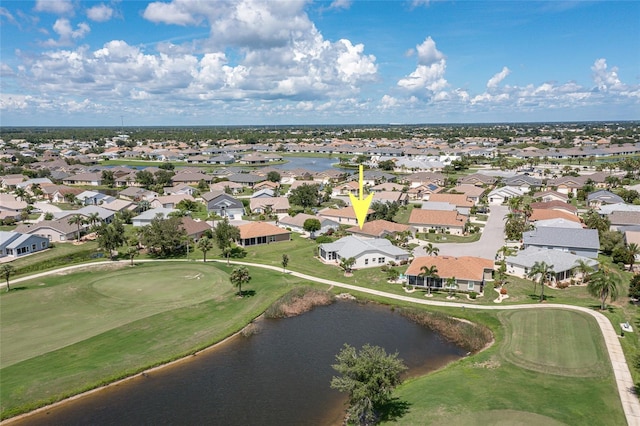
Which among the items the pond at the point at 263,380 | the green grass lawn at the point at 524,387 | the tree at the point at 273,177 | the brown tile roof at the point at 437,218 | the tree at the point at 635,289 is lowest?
the pond at the point at 263,380

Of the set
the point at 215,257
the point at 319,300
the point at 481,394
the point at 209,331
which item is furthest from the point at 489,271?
the point at 215,257

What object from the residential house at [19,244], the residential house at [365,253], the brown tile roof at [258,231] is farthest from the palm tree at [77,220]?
the residential house at [365,253]

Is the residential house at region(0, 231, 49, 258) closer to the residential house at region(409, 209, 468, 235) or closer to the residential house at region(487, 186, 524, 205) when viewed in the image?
the residential house at region(409, 209, 468, 235)

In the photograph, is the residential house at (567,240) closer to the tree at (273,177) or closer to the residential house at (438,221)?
the residential house at (438,221)

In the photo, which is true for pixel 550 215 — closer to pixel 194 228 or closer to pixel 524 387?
pixel 524 387

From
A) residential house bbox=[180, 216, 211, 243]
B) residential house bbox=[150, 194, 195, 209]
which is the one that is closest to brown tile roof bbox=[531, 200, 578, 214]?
residential house bbox=[180, 216, 211, 243]

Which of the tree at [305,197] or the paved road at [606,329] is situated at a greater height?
the tree at [305,197]

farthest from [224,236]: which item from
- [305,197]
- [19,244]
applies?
[305,197]
